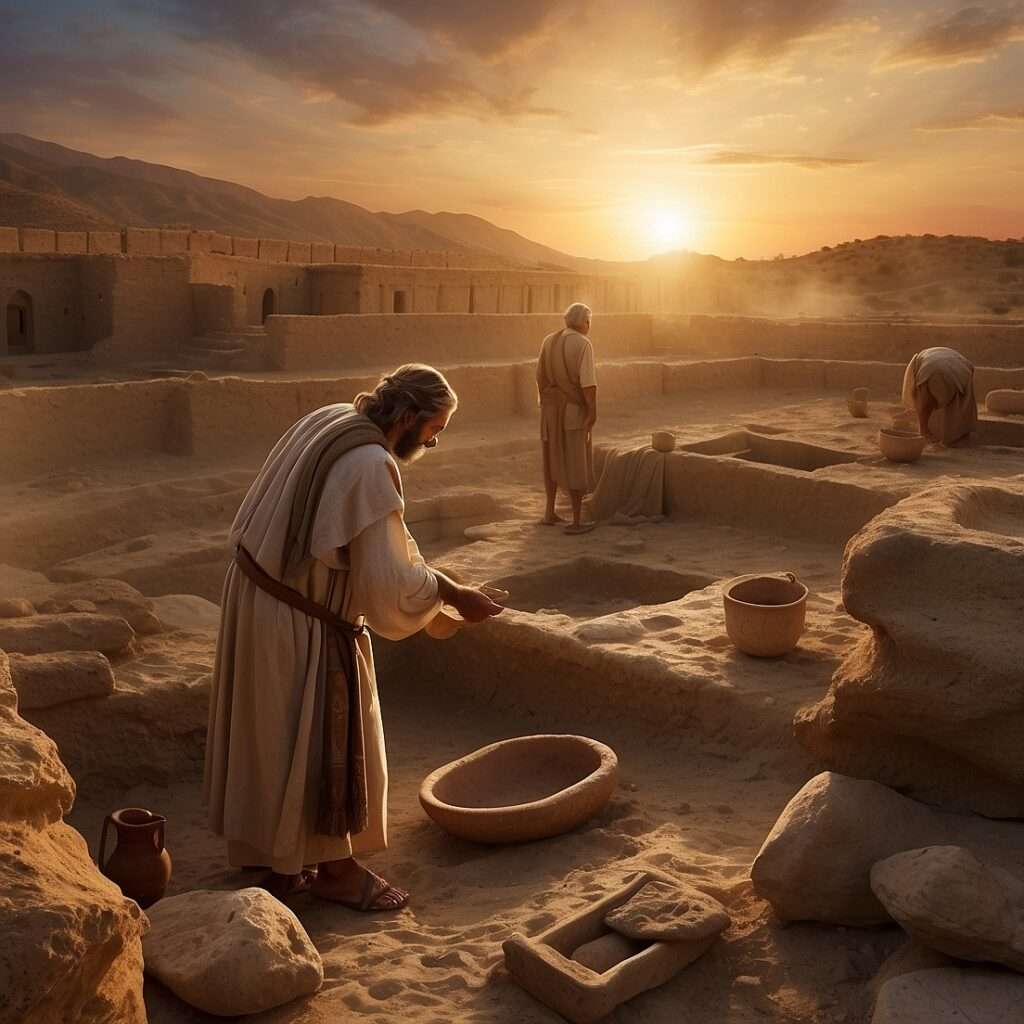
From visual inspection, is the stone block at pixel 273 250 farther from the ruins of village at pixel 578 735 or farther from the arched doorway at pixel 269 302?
the ruins of village at pixel 578 735

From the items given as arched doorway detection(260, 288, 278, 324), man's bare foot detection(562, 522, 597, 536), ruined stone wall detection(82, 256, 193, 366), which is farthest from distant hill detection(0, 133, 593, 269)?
man's bare foot detection(562, 522, 597, 536)

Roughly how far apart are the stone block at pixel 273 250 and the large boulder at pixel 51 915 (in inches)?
874

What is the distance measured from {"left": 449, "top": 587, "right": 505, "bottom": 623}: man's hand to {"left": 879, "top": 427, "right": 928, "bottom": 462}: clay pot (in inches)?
261

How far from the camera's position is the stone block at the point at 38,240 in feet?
62.4

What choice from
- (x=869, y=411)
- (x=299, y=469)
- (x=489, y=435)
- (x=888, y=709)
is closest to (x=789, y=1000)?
(x=888, y=709)

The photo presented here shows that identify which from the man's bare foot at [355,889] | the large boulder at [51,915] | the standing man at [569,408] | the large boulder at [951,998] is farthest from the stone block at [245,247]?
Result: the large boulder at [951,998]

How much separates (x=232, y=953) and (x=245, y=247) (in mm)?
22062

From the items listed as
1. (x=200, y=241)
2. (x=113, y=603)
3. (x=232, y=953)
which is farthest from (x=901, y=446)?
(x=200, y=241)

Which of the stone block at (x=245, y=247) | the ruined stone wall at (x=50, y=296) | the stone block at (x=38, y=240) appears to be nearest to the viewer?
the ruined stone wall at (x=50, y=296)

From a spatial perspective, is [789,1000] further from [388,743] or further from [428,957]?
[388,743]

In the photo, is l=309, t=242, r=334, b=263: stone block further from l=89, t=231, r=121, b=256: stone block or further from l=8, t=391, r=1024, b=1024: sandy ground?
l=8, t=391, r=1024, b=1024: sandy ground

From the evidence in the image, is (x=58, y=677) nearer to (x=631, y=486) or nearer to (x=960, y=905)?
(x=960, y=905)

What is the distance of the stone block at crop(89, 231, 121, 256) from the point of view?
20625mm

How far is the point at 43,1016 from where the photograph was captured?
1.96 meters
